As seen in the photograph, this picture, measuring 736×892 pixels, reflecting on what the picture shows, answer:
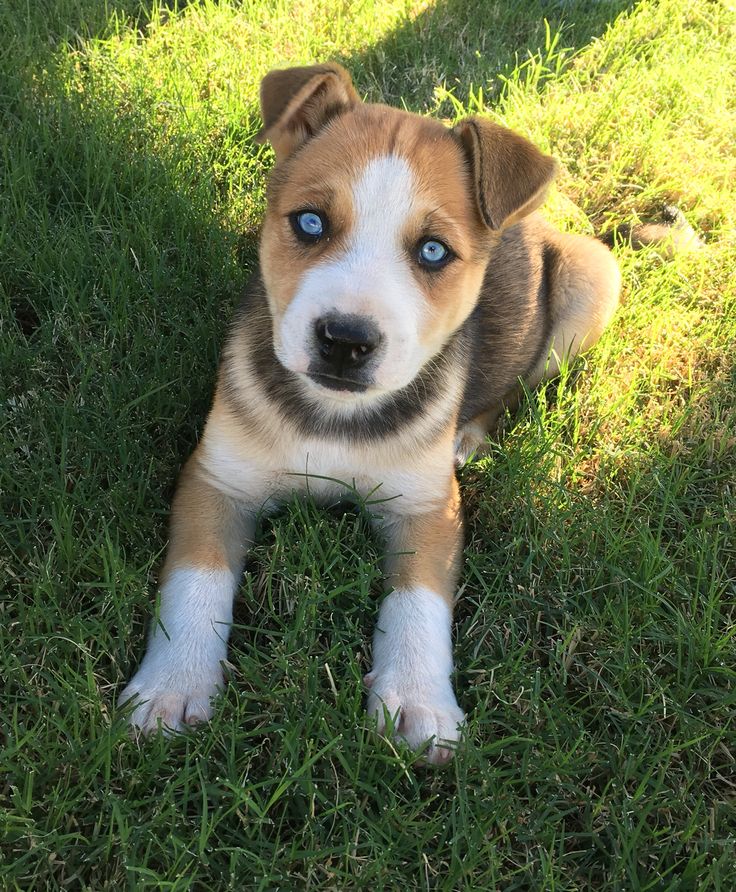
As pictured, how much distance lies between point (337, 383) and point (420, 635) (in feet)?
3.39

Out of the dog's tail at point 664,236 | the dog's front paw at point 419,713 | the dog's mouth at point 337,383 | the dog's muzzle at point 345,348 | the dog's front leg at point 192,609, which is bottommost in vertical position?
the dog's front paw at point 419,713

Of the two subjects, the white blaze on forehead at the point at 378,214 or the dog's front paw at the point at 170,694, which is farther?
the white blaze on forehead at the point at 378,214

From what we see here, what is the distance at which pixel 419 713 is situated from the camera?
3.09 metres

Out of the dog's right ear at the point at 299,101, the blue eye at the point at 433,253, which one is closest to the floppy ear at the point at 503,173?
the blue eye at the point at 433,253

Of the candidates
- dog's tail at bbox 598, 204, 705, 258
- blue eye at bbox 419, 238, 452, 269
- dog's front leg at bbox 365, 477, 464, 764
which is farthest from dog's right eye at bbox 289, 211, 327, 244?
dog's tail at bbox 598, 204, 705, 258

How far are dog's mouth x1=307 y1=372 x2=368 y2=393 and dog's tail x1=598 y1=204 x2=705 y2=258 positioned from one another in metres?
3.34

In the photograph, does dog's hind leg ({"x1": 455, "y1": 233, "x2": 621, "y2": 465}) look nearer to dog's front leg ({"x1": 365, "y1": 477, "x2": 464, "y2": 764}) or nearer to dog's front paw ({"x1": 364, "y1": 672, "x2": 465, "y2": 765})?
dog's front leg ({"x1": 365, "y1": 477, "x2": 464, "y2": 764})

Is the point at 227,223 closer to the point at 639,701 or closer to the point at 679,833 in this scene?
the point at 639,701

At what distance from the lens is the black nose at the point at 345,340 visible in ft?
9.64

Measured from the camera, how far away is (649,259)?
562 centimetres

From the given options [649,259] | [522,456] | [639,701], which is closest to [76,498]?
[522,456]

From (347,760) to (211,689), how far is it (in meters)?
0.59

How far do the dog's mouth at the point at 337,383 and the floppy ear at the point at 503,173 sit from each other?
91 cm

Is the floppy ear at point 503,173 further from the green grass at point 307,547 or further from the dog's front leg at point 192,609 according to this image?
the dog's front leg at point 192,609
